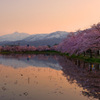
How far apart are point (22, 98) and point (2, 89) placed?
2940 mm

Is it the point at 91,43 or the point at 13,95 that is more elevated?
the point at 91,43

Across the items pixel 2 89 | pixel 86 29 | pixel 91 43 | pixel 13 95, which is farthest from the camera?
pixel 86 29

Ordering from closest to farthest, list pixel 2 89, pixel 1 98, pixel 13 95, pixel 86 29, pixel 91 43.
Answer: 1. pixel 1 98
2. pixel 13 95
3. pixel 2 89
4. pixel 91 43
5. pixel 86 29

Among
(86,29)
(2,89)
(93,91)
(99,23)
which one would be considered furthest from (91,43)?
(2,89)

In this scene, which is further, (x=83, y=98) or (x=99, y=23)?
(x=99, y=23)

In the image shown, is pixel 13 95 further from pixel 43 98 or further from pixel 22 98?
pixel 43 98

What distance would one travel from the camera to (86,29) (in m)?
45.4

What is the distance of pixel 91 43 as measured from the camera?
33.4m

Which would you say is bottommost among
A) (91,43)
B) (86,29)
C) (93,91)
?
(93,91)

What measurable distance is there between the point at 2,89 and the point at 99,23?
96.5 ft

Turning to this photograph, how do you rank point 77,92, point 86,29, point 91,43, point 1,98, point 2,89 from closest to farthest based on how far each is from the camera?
1. point 1,98
2. point 77,92
3. point 2,89
4. point 91,43
5. point 86,29

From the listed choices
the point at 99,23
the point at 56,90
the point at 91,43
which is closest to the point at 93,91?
the point at 56,90

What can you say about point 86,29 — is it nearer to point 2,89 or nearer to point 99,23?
point 99,23

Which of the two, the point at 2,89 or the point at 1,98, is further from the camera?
the point at 2,89
